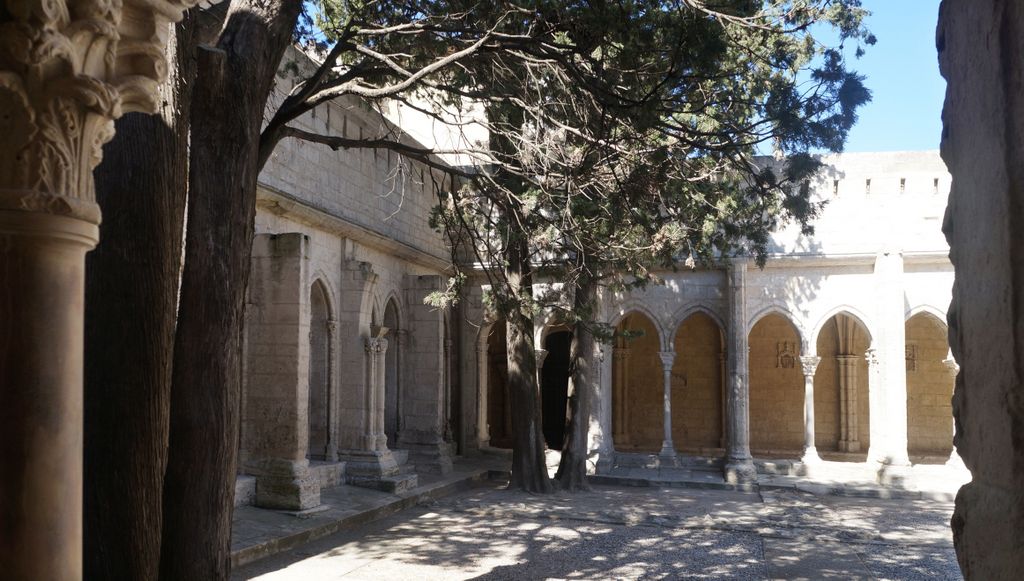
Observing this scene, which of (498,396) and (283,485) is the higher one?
(498,396)

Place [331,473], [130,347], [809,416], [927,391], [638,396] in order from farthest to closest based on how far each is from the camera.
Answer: [638,396] < [927,391] < [809,416] < [331,473] < [130,347]

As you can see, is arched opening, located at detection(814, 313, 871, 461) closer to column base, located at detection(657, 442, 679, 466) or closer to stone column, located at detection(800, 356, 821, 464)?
stone column, located at detection(800, 356, 821, 464)

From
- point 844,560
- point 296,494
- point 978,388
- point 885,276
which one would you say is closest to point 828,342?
point 885,276

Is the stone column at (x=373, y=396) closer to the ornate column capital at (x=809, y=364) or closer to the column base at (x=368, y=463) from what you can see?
the column base at (x=368, y=463)

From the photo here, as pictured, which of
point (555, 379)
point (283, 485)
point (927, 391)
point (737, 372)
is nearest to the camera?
point (283, 485)

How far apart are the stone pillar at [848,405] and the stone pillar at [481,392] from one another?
838 centimetres

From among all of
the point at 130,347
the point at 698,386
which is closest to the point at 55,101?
the point at 130,347

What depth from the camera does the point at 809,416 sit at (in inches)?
633

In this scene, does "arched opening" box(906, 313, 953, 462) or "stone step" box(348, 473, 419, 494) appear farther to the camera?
"arched opening" box(906, 313, 953, 462)

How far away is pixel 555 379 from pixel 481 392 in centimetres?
371

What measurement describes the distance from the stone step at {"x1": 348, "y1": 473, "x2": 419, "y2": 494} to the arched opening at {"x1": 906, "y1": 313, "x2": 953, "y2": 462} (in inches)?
494

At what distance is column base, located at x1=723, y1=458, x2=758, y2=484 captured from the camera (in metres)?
15.1

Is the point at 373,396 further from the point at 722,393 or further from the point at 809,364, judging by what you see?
the point at 722,393

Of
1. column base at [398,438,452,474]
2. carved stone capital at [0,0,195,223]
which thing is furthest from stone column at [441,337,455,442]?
carved stone capital at [0,0,195,223]
